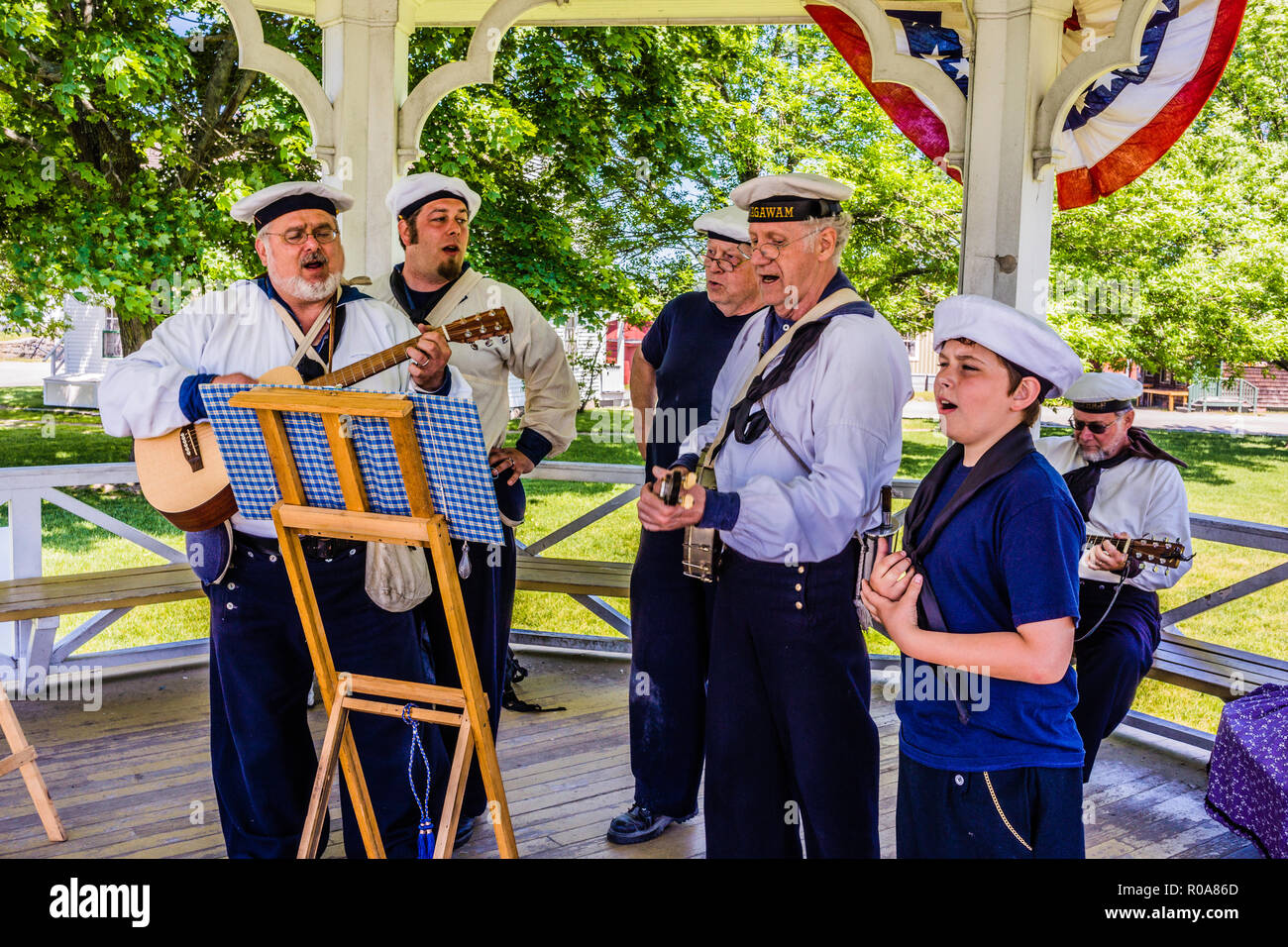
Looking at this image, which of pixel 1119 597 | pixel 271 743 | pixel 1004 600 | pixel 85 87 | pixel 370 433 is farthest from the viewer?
pixel 85 87

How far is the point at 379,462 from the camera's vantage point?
2.27 metres

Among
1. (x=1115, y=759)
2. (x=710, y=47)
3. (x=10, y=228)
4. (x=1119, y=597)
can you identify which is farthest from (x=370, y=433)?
(x=710, y=47)

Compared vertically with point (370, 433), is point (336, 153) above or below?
above

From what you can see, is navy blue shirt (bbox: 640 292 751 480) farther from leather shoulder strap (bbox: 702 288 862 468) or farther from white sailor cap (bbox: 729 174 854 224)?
white sailor cap (bbox: 729 174 854 224)

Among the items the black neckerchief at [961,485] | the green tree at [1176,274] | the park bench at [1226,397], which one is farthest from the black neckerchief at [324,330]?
the park bench at [1226,397]

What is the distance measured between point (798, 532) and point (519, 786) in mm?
1936

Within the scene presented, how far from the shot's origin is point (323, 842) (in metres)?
3.26

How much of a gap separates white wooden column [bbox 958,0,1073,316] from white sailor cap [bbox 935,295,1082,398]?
151 centimetres

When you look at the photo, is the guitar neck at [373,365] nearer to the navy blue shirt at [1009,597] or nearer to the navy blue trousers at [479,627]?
the navy blue trousers at [479,627]

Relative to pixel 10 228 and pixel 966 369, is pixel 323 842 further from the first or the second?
pixel 10 228

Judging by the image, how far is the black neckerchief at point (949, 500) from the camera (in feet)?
6.55

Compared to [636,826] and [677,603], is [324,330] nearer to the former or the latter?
[677,603]

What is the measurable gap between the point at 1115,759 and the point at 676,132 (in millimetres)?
10224

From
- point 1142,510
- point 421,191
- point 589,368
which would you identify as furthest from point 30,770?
point 589,368
